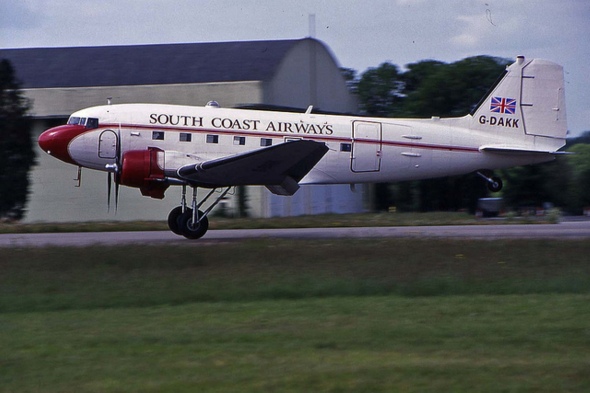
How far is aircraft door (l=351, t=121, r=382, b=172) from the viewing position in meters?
18.7

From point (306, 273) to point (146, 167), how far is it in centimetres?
559

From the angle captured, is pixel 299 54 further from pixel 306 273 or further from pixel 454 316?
pixel 454 316

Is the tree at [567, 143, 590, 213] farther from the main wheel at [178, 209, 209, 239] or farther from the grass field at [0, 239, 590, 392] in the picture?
the main wheel at [178, 209, 209, 239]

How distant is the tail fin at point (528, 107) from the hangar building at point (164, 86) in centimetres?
1116

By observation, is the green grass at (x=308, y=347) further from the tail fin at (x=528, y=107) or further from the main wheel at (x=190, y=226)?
the tail fin at (x=528, y=107)

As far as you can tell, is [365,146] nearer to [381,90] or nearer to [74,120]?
[74,120]

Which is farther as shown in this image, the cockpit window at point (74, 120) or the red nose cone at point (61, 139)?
the cockpit window at point (74, 120)

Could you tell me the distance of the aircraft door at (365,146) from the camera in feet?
61.5

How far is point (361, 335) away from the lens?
326 inches

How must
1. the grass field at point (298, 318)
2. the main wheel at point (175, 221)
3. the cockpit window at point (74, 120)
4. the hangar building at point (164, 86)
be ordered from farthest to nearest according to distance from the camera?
the hangar building at point (164, 86)
the cockpit window at point (74, 120)
the main wheel at point (175, 221)
the grass field at point (298, 318)

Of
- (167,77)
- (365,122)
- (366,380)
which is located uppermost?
(167,77)

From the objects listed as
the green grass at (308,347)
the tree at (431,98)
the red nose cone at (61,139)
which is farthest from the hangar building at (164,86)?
the green grass at (308,347)

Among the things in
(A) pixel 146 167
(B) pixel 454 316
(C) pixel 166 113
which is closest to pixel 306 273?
(B) pixel 454 316

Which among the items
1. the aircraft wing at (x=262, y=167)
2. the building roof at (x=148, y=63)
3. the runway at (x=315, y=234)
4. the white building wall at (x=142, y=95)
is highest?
the building roof at (x=148, y=63)
